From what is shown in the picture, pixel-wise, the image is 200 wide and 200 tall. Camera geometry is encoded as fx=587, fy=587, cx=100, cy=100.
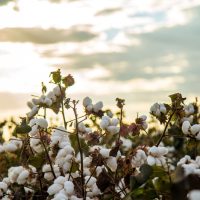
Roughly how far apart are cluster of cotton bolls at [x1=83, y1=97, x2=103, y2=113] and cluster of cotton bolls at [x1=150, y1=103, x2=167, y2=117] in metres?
0.37

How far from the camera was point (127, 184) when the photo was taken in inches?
137

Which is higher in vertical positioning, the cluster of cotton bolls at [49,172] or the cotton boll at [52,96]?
the cotton boll at [52,96]

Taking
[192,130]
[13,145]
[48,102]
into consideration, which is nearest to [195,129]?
[192,130]

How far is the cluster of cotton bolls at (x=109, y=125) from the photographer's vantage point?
377 cm

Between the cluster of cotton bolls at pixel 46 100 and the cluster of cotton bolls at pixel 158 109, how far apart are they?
0.63m

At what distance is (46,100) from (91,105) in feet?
1.13

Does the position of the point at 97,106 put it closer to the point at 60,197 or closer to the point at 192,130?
the point at 192,130

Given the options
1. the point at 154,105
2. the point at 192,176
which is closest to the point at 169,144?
the point at 154,105

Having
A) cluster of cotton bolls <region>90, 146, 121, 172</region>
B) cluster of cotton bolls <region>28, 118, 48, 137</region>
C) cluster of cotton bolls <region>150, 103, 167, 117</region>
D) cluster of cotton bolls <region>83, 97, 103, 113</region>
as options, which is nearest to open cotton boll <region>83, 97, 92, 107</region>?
cluster of cotton bolls <region>83, 97, 103, 113</region>

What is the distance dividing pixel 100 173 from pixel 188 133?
2.02 feet

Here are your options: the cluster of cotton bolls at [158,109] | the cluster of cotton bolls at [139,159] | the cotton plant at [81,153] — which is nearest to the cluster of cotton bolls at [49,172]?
the cotton plant at [81,153]

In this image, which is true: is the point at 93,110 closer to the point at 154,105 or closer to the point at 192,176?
the point at 154,105

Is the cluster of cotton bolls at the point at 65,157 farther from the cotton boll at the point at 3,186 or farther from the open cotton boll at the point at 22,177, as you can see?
the cotton boll at the point at 3,186

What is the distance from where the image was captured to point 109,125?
382 cm
